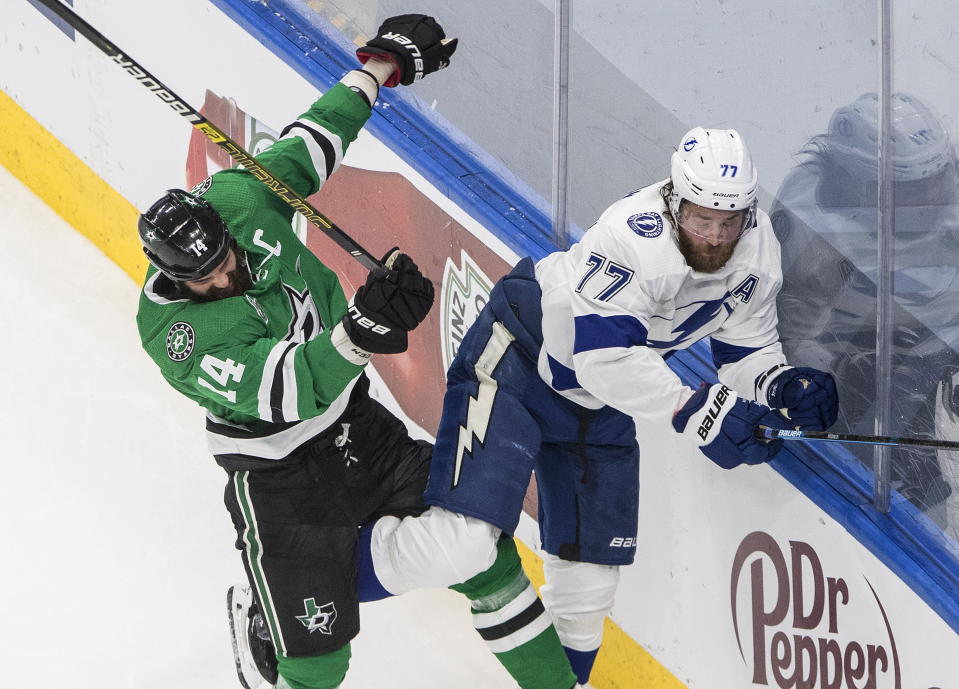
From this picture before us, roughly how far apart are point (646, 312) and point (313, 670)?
1.06m

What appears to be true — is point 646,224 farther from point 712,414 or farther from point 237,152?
point 237,152

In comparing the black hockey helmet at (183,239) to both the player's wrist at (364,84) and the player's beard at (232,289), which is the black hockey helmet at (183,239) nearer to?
the player's beard at (232,289)

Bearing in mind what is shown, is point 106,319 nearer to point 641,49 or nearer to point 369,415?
point 369,415

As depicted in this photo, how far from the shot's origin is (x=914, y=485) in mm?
2664

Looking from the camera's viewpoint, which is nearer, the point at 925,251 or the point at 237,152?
the point at 925,251

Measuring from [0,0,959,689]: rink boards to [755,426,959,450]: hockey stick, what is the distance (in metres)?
0.21

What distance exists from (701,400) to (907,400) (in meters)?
0.42

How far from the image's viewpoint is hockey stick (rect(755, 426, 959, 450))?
2.39 metres

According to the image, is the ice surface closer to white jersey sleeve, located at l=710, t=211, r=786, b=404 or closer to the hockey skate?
the hockey skate

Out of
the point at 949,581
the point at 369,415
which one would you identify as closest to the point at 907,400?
the point at 949,581

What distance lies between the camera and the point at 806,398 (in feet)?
8.58

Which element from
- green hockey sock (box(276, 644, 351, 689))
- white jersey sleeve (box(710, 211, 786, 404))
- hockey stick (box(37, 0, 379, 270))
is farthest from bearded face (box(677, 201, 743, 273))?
green hockey sock (box(276, 644, 351, 689))

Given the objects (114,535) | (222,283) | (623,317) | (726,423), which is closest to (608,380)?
(623,317)

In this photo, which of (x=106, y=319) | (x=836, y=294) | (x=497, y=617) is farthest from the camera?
(x=106, y=319)
